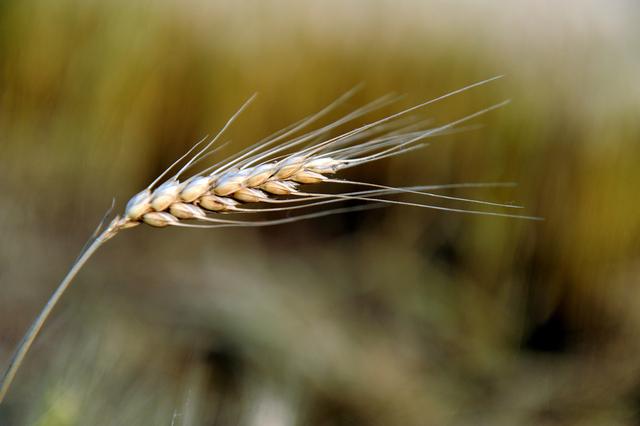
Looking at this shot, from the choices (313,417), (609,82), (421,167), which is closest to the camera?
(313,417)

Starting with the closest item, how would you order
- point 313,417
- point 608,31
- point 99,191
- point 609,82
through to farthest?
point 313,417
point 99,191
point 609,82
point 608,31

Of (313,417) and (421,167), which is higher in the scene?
(421,167)

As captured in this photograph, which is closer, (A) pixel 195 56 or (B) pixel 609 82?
(A) pixel 195 56

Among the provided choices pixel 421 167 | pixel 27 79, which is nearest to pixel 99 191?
pixel 27 79

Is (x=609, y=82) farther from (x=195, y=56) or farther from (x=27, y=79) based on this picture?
(x=27, y=79)

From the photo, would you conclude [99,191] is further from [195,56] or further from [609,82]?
[609,82]

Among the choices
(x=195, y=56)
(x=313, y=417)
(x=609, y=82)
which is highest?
(x=609, y=82)
